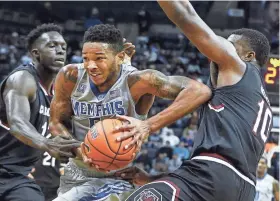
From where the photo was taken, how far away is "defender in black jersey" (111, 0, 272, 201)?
2.98m

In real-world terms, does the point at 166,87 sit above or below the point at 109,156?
above

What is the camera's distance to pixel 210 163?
302cm

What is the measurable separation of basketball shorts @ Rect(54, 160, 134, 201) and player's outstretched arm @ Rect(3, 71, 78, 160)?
0.59 feet

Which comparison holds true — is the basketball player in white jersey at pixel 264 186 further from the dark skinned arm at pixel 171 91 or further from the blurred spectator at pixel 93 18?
the blurred spectator at pixel 93 18

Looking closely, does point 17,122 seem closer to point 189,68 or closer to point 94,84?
point 94,84

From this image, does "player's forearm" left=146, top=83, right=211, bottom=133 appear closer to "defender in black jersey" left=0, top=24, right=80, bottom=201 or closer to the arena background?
"defender in black jersey" left=0, top=24, right=80, bottom=201

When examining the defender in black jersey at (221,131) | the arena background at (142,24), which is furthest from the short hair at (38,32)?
the arena background at (142,24)

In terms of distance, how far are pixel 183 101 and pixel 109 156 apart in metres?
0.56

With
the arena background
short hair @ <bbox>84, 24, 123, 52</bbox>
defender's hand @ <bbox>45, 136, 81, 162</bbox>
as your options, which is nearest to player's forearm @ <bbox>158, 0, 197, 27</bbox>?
short hair @ <bbox>84, 24, 123, 52</bbox>

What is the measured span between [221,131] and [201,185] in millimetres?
328

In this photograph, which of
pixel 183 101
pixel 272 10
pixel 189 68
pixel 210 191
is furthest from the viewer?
pixel 272 10

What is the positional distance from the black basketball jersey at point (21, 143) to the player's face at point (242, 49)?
→ 1.84m

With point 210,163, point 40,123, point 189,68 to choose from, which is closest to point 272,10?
point 189,68

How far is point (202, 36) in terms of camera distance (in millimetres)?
3080
